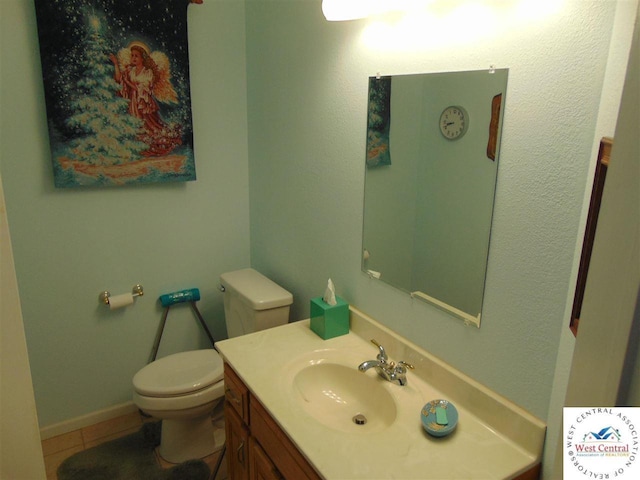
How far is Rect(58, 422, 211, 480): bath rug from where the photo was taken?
2.04 m

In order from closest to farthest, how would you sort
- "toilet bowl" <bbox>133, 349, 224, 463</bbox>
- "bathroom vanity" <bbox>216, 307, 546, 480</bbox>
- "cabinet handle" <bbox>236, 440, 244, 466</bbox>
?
"bathroom vanity" <bbox>216, 307, 546, 480</bbox>, "cabinet handle" <bbox>236, 440, 244, 466</bbox>, "toilet bowl" <bbox>133, 349, 224, 463</bbox>

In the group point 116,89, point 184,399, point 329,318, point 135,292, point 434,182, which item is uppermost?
point 116,89

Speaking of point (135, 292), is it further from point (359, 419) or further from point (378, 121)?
point (378, 121)

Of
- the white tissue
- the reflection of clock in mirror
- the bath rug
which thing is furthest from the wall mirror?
the bath rug

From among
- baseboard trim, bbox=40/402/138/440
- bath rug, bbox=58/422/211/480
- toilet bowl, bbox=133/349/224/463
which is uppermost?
toilet bowl, bbox=133/349/224/463

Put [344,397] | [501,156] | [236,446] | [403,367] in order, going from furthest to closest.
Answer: [236,446] → [344,397] → [403,367] → [501,156]

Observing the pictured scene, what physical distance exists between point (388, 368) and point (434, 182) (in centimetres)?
60

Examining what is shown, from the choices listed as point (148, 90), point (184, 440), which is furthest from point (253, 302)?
point (148, 90)

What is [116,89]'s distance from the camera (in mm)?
1986

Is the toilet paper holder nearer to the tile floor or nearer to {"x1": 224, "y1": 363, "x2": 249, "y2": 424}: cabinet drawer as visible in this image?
the tile floor

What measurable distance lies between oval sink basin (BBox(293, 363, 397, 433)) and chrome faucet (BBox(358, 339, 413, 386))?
1.4 inches

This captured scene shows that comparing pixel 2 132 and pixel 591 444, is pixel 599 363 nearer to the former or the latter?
pixel 591 444


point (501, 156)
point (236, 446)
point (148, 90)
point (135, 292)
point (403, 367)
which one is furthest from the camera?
point (135, 292)

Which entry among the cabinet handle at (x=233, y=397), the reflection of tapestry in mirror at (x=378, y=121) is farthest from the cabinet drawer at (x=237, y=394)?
the reflection of tapestry in mirror at (x=378, y=121)
